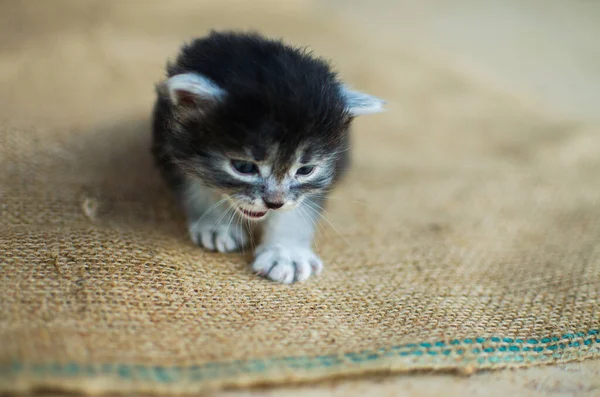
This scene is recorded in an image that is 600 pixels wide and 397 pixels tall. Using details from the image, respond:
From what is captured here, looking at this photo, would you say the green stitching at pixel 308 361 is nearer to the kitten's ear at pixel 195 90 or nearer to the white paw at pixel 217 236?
the white paw at pixel 217 236

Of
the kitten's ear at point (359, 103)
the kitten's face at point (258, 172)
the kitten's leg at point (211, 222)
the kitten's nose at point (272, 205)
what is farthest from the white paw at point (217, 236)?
the kitten's ear at point (359, 103)

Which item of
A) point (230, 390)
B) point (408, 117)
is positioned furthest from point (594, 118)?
point (230, 390)

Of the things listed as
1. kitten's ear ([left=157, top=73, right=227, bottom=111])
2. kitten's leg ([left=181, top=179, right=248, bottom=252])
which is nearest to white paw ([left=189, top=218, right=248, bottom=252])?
kitten's leg ([left=181, top=179, right=248, bottom=252])

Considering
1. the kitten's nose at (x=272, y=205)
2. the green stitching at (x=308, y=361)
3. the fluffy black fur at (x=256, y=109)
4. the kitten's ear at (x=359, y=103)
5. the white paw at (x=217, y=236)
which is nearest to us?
the green stitching at (x=308, y=361)

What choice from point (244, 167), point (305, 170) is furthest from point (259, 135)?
point (305, 170)

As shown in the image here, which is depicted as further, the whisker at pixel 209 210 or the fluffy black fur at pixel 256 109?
the whisker at pixel 209 210

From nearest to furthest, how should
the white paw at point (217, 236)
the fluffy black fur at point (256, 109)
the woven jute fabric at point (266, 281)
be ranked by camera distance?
the woven jute fabric at point (266, 281)
the fluffy black fur at point (256, 109)
the white paw at point (217, 236)

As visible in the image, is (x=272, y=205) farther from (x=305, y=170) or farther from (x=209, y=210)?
(x=209, y=210)

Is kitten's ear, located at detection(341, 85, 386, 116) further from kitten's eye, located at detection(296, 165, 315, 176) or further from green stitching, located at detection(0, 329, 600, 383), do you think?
green stitching, located at detection(0, 329, 600, 383)

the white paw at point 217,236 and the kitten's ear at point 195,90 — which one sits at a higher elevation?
the kitten's ear at point 195,90
